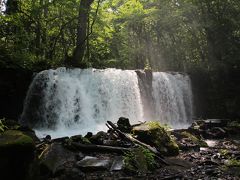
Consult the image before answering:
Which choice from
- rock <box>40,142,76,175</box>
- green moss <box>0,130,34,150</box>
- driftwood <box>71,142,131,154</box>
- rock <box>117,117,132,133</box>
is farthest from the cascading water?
green moss <box>0,130,34,150</box>

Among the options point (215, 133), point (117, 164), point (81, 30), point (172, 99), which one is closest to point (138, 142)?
point (117, 164)

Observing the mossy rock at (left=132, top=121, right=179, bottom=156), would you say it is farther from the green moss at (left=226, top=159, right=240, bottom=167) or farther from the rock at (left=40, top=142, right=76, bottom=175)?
the rock at (left=40, top=142, right=76, bottom=175)

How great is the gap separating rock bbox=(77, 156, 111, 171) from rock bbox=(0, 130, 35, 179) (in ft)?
7.15

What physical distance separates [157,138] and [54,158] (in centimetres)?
408

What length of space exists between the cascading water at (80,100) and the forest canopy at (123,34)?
249cm

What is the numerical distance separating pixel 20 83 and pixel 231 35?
58.6 ft

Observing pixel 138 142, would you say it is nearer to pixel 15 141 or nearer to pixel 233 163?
pixel 233 163

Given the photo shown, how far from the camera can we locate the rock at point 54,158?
326 inches

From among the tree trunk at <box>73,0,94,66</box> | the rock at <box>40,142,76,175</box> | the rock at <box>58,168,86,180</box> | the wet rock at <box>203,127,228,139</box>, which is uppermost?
the tree trunk at <box>73,0,94,66</box>

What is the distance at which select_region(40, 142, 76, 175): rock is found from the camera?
27.1ft

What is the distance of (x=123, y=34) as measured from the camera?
34594mm

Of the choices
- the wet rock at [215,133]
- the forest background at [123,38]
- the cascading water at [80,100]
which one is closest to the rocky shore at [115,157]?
the wet rock at [215,133]

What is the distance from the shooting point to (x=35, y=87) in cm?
1888

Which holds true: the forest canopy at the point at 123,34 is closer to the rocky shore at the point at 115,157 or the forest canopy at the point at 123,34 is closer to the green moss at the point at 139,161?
the rocky shore at the point at 115,157
